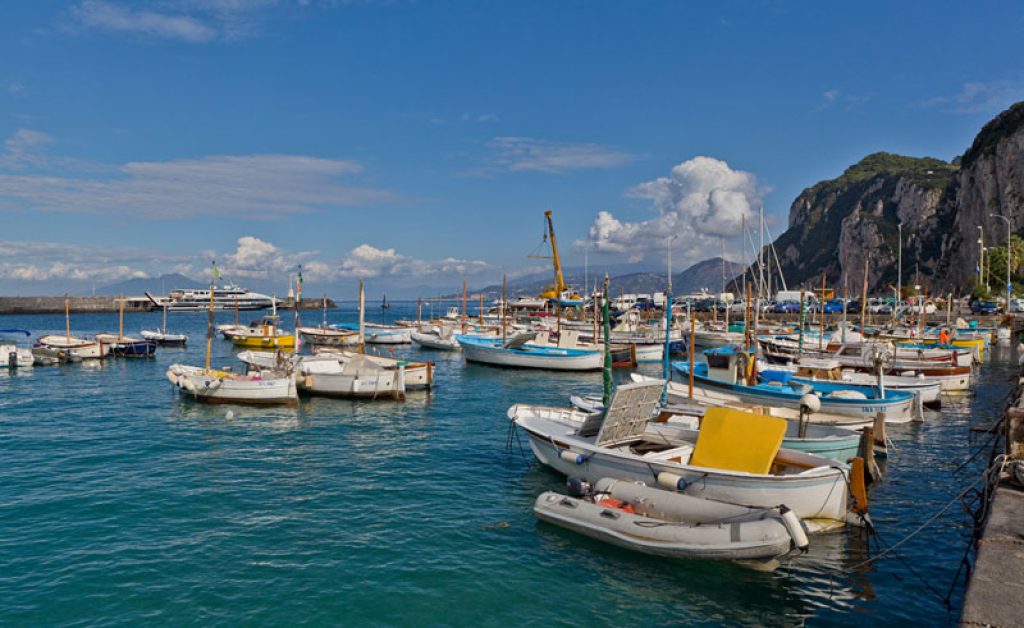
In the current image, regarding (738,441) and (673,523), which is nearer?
(673,523)

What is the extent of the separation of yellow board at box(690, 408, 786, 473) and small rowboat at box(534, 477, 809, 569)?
1723 millimetres

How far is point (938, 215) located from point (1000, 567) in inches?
6501

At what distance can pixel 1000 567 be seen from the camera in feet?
29.7

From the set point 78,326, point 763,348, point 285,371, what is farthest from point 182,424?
point 78,326

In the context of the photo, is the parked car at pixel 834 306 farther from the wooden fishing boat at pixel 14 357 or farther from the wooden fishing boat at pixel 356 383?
the wooden fishing boat at pixel 14 357

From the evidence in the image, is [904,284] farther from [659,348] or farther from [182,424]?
[182,424]

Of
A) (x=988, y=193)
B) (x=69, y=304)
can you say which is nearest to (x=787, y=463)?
(x=988, y=193)

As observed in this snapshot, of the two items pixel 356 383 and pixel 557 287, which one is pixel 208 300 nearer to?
pixel 557 287

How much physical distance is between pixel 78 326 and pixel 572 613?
447 ft

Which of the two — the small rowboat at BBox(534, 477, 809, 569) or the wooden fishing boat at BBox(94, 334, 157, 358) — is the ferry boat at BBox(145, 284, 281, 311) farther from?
the small rowboat at BBox(534, 477, 809, 569)

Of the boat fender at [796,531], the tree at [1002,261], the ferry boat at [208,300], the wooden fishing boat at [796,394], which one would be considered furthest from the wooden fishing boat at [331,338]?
the ferry boat at [208,300]

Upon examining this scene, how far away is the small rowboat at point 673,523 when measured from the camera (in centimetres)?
1317

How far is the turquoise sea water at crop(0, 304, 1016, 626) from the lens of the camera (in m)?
12.4

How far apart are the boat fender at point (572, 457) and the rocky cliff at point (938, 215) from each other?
115607mm
